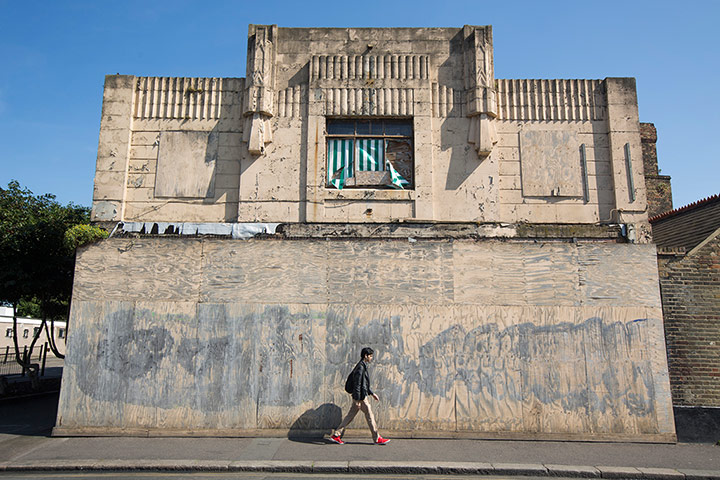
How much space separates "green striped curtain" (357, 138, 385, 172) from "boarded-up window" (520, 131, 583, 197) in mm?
3055

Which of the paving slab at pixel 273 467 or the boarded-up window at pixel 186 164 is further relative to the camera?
the boarded-up window at pixel 186 164

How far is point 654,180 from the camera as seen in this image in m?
20.2

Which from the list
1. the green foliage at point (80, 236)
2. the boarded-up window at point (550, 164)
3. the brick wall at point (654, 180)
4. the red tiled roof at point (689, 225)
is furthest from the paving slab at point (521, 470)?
the brick wall at point (654, 180)

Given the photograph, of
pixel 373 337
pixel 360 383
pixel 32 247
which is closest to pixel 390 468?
pixel 360 383

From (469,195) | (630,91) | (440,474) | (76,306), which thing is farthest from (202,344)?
(630,91)

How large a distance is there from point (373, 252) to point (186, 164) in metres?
4.63

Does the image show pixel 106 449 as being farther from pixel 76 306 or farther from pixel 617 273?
pixel 617 273

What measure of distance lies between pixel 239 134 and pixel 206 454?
256 inches

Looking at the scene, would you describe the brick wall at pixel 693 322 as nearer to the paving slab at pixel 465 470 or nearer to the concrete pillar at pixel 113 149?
the paving slab at pixel 465 470

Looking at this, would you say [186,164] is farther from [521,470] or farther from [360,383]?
[521,470]

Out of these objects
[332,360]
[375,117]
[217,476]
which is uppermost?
[375,117]

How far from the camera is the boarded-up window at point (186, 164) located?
10875 millimetres

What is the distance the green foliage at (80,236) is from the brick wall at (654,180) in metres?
19.5

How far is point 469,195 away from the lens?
10742mm
